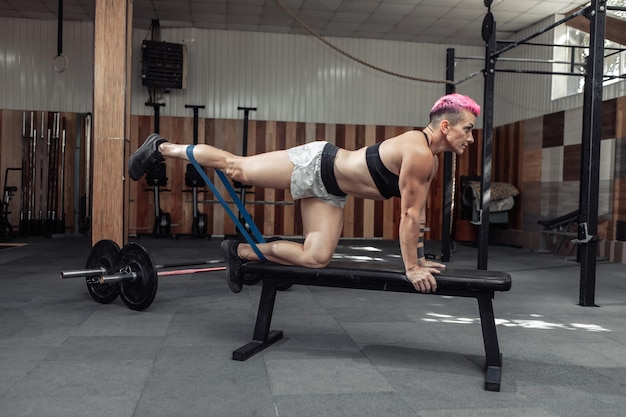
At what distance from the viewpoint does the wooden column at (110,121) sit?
13.9 ft

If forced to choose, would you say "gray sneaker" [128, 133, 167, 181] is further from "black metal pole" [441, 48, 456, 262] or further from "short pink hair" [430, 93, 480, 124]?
"black metal pole" [441, 48, 456, 262]

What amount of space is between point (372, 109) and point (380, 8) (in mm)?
1962

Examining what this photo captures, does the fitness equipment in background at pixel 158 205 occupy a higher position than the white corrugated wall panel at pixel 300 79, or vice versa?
the white corrugated wall panel at pixel 300 79

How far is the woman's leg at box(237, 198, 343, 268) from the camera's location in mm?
2482

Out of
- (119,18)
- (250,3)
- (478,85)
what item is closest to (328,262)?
(119,18)

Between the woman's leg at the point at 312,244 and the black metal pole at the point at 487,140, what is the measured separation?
251 cm

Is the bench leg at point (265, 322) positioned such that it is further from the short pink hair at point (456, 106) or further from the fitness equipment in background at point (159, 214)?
the fitness equipment in background at point (159, 214)

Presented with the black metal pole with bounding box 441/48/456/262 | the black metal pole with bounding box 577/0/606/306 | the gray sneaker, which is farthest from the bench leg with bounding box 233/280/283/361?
the black metal pole with bounding box 441/48/456/262

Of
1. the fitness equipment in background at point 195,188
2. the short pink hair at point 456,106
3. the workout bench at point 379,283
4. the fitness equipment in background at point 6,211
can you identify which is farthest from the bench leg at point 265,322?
the fitness equipment in background at point 6,211

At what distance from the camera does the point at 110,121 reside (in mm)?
4270

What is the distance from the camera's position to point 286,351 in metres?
2.48

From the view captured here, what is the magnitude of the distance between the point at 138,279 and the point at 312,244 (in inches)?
48.9

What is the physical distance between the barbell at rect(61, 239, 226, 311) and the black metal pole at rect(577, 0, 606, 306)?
267 cm

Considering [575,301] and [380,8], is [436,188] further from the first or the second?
[575,301]
